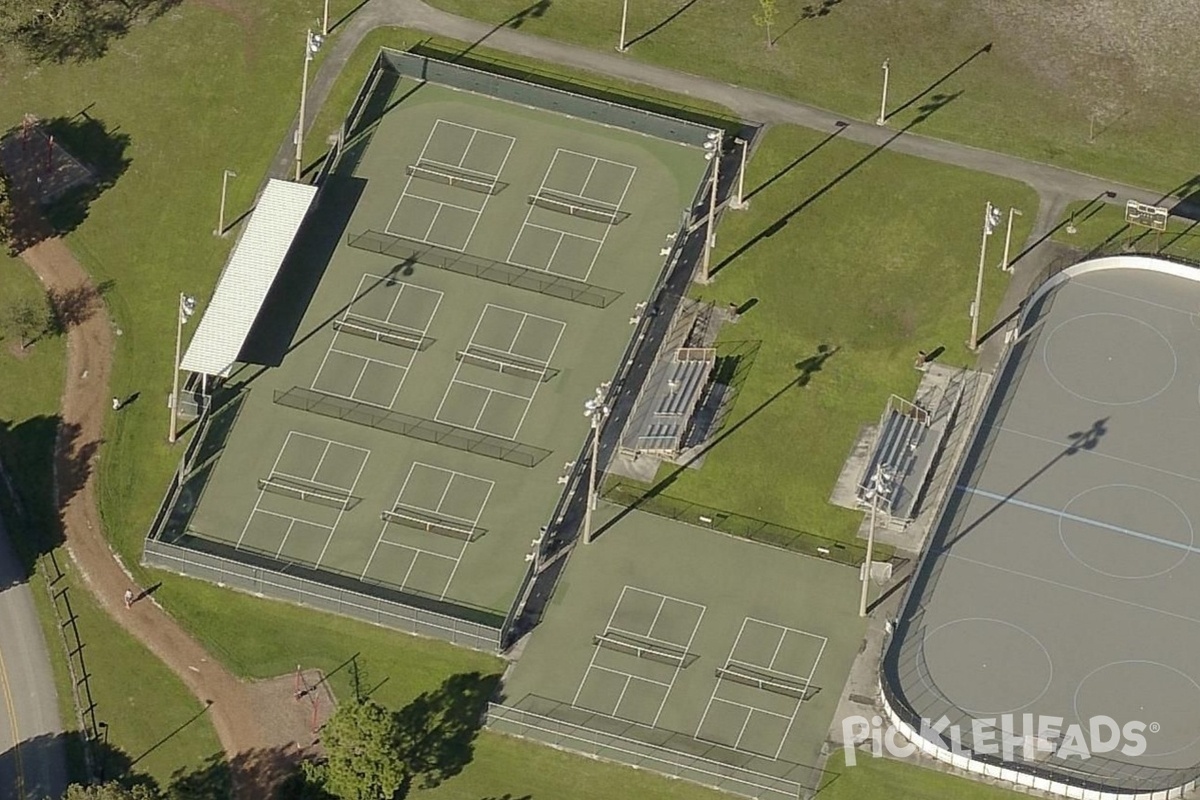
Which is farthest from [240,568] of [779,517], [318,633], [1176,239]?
[1176,239]

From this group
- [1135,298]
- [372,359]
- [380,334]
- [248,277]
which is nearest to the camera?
[372,359]

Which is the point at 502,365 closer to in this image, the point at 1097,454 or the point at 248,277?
the point at 248,277

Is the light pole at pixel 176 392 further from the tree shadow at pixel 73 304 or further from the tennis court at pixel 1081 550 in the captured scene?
the tennis court at pixel 1081 550

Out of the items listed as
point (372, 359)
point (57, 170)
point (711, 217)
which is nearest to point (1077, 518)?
point (711, 217)

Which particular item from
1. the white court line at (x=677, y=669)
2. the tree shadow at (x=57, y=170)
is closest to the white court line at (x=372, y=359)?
the tree shadow at (x=57, y=170)

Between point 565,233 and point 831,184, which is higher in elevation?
point 831,184

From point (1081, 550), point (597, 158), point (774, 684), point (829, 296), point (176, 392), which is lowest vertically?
point (774, 684)
